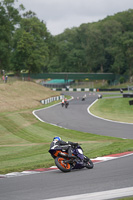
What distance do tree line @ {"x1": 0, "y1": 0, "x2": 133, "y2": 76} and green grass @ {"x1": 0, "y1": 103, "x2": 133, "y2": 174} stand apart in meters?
43.0

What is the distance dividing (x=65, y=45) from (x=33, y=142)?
4383 inches

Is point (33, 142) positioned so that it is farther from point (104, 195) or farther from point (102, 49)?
point (102, 49)

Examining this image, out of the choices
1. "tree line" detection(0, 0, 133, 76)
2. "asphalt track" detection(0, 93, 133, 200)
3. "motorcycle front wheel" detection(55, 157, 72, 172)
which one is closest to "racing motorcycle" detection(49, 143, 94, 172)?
"motorcycle front wheel" detection(55, 157, 72, 172)

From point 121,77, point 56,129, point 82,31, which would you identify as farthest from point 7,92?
point 82,31

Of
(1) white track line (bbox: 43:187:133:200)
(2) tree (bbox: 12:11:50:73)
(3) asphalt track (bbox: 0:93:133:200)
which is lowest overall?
(3) asphalt track (bbox: 0:93:133:200)

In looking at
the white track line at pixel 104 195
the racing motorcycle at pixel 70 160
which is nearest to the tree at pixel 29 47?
the racing motorcycle at pixel 70 160

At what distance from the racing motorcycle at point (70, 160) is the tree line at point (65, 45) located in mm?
62486

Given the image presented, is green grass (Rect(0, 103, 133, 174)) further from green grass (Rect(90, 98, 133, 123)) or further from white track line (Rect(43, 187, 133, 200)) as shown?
green grass (Rect(90, 98, 133, 123))

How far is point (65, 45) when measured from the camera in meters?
130

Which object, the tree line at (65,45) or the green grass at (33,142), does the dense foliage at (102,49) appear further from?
the green grass at (33,142)

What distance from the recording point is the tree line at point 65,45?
78.1 m

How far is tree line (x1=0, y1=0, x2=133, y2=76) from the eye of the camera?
256ft

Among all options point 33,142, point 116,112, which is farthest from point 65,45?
point 33,142

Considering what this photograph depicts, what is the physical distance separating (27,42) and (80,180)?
239 feet
